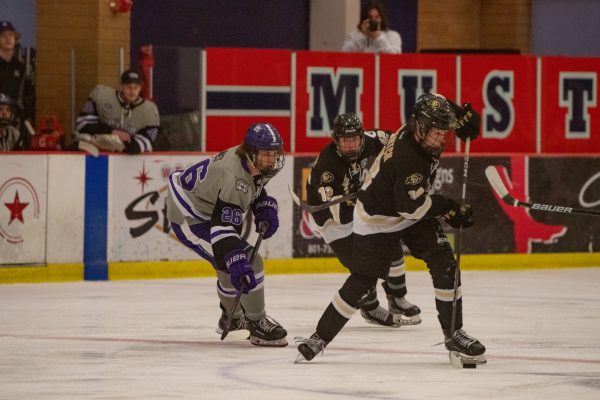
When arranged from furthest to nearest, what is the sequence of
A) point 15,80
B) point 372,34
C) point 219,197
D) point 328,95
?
point 372,34
point 328,95
point 15,80
point 219,197

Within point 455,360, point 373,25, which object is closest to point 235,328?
point 455,360

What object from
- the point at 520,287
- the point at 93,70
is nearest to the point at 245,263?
the point at 520,287

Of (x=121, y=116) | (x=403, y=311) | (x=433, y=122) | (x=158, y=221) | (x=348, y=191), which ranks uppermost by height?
(x=121, y=116)

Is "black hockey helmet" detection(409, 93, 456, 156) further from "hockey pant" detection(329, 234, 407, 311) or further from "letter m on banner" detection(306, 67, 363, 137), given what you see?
"letter m on banner" detection(306, 67, 363, 137)

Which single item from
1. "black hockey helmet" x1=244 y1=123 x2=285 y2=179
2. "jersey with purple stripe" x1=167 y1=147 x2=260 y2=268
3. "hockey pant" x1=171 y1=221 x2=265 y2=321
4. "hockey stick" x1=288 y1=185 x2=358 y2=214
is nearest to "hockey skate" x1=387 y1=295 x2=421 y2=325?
"hockey stick" x1=288 y1=185 x2=358 y2=214

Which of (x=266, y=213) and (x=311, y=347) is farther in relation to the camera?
(x=266, y=213)

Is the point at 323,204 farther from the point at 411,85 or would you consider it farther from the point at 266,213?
the point at 411,85

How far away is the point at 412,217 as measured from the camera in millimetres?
7824

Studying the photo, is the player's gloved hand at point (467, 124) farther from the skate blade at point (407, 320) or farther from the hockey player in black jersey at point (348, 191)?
the skate blade at point (407, 320)

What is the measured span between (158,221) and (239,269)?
4.16 m

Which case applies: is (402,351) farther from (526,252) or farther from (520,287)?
(526,252)

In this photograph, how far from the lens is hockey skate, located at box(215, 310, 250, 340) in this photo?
906 centimetres

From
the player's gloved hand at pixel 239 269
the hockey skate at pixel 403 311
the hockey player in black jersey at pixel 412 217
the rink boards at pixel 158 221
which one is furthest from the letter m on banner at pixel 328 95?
the hockey player in black jersey at pixel 412 217

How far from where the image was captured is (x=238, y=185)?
846 centimetres
